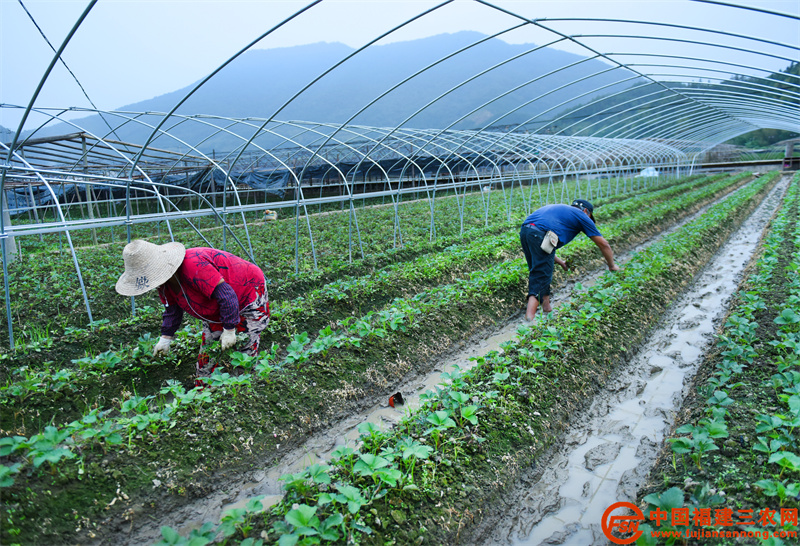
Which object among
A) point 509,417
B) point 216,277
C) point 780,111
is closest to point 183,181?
point 216,277

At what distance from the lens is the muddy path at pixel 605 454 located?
2717mm

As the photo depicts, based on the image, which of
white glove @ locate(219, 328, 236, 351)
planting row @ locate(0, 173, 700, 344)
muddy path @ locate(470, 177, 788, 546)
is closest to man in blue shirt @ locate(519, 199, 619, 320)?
→ muddy path @ locate(470, 177, 788, 546)

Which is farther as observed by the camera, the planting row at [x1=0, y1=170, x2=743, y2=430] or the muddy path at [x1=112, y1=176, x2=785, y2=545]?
the planting row at [x1=0, y1=170, x2=743, y2=430]

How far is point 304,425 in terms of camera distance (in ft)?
11.9

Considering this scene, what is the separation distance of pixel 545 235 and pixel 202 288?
4.03 m

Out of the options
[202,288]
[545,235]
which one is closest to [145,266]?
[202,288]

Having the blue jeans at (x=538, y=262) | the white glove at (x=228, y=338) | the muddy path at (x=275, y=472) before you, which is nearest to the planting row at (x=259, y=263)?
the white glove at (x=228, y=338)

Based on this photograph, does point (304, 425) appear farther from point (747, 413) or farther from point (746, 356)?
point (746, 356)

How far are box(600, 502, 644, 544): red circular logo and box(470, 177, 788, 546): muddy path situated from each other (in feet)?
0.26

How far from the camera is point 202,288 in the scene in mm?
3609

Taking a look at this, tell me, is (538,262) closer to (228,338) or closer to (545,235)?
(545,235)

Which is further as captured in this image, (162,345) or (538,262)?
(538,262)

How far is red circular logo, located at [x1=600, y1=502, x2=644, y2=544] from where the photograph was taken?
2402 mm

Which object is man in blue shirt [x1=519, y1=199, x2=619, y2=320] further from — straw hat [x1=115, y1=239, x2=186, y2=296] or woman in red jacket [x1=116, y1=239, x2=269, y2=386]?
straw hat [x1=115, y1=239, x2=186, y2=296]
